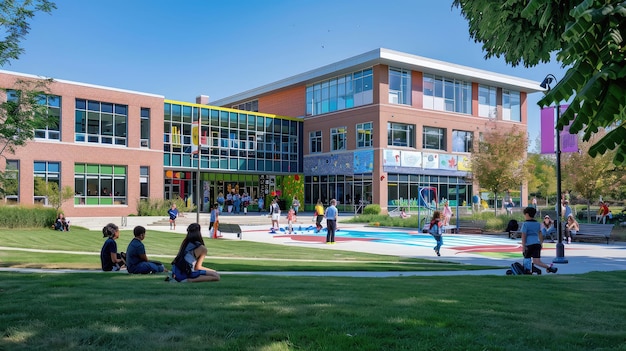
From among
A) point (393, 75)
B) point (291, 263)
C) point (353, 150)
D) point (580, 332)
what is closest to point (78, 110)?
point (353, 150)

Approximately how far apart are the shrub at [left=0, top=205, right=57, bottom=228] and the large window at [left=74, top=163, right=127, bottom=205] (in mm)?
8757

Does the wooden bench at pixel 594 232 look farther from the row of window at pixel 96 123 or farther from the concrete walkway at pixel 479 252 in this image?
the row of window at pixel 96 123

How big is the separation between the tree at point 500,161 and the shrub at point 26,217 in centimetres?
A: 2703

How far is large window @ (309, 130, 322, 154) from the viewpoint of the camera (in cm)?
5009

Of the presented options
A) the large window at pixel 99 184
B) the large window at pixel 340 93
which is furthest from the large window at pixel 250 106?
the large window at pixel 99 184

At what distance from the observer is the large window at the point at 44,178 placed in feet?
112

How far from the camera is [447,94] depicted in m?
48.9

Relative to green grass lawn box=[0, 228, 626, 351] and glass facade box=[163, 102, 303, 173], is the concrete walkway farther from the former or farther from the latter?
glass facade box=[163, 102, 303, 173]

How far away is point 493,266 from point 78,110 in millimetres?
31836

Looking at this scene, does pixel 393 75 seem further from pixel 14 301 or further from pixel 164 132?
pixel 14 301

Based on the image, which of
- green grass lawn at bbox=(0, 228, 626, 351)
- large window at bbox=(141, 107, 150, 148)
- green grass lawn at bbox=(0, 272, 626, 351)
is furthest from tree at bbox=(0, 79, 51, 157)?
large window at bbox=(141, 107, 150, 148)

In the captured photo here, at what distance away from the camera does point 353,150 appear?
46250 millimetres

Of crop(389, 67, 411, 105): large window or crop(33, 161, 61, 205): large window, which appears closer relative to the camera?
crop(33, 161, 61, 205): large window

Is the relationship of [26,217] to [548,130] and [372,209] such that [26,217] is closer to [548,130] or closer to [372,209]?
[372,209]
